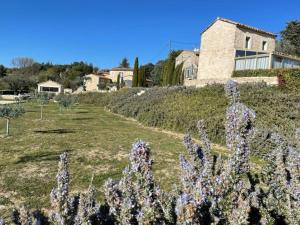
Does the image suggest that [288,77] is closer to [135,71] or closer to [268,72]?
[268,72]

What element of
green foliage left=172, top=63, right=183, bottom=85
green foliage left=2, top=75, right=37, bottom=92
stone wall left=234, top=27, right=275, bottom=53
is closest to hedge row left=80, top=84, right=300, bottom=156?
stone wall left=234, top=27, right=275, bottom=53

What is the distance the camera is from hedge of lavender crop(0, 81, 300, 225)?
2.83m

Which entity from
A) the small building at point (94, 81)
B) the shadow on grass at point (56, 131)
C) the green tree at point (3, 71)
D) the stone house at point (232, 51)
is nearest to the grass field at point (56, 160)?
the shadow on grass at point (56, 131)

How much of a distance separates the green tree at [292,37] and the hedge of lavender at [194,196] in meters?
48.4

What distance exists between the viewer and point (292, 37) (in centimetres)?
4856

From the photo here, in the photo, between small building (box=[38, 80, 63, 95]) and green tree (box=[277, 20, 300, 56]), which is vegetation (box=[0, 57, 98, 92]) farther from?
green tree (box=[277, 20, 300, 56])

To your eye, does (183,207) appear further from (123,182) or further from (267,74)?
(267,74)

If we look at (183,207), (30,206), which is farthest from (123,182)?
(30,206)

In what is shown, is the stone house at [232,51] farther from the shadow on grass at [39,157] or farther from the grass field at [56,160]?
the shadow on grass at [39,157]

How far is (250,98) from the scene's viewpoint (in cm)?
1797

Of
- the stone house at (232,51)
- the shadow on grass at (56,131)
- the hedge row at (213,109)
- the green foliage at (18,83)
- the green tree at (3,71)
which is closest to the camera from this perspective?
the hedge row at (213,109)

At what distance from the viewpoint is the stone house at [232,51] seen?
2821 cm

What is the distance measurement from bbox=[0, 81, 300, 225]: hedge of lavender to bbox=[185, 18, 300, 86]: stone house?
2488 centimetres

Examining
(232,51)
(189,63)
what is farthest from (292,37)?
(232,51)
